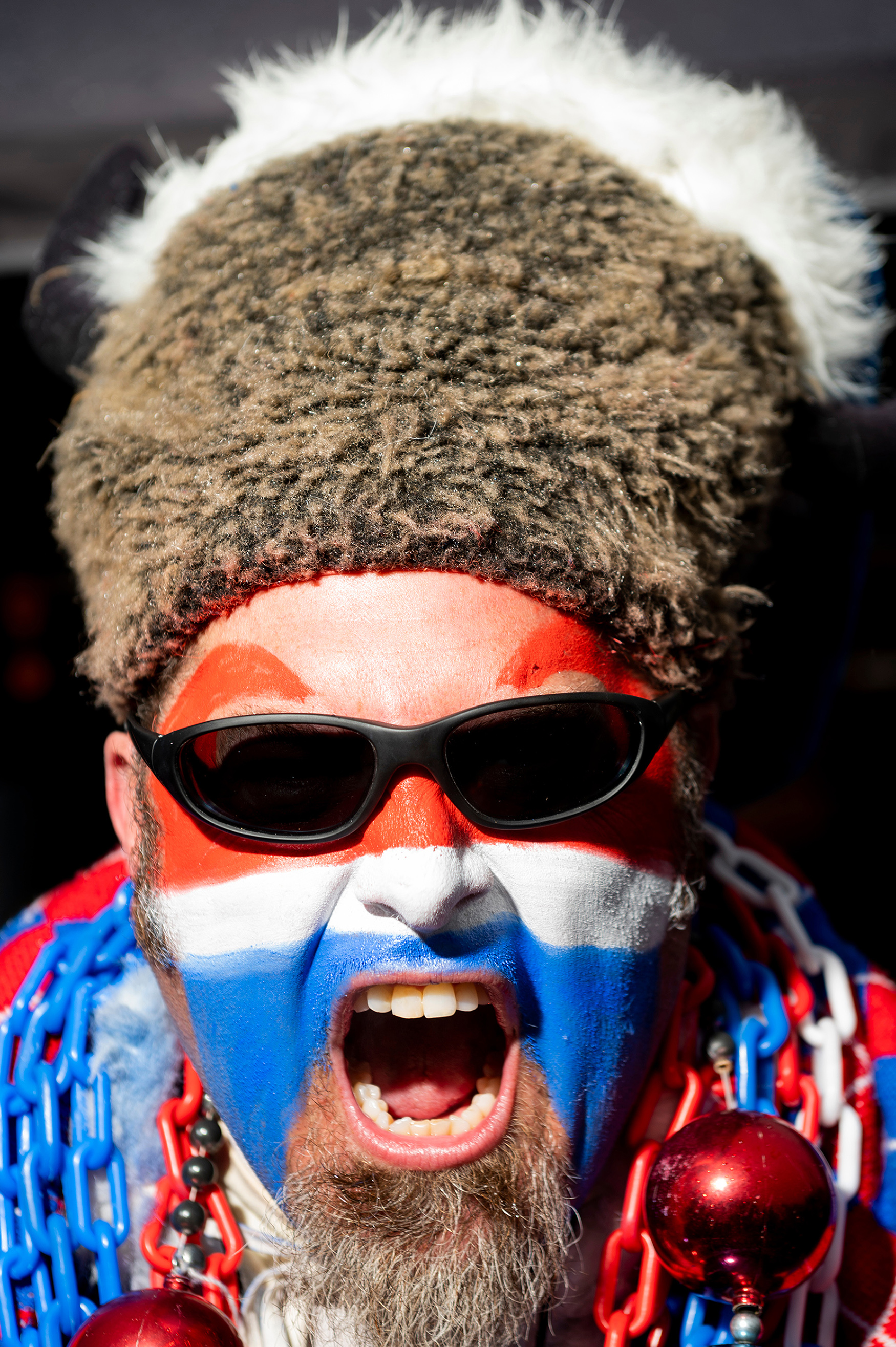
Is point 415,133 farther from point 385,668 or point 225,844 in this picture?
point 225,844

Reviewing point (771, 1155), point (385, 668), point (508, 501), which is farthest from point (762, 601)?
point (771, 1155)

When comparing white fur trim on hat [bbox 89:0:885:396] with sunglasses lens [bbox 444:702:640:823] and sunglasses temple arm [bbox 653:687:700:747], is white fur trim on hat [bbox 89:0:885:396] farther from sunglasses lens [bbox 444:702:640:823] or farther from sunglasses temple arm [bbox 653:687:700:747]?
sunglasses lens [bbox 444:702:640:823]

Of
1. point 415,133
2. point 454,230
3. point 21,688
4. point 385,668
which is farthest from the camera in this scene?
point 21,688

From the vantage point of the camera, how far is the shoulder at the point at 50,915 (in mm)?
1618

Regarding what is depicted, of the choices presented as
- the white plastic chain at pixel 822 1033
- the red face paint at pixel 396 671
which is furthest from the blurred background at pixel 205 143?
the red face paint at pixel 396 671

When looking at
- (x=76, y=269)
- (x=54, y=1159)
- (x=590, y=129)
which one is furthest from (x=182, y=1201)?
(x=590, y=129)

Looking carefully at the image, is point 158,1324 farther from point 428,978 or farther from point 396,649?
point 396,649

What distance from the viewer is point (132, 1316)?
116 centimetres

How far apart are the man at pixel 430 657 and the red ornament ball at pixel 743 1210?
96mm

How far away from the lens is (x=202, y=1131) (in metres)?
1.42

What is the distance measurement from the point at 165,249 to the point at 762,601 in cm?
92

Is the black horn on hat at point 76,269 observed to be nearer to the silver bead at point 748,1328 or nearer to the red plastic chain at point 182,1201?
the red plastic chain at point 182,1201

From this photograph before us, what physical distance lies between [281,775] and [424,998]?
284mm

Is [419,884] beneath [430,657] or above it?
beneath
